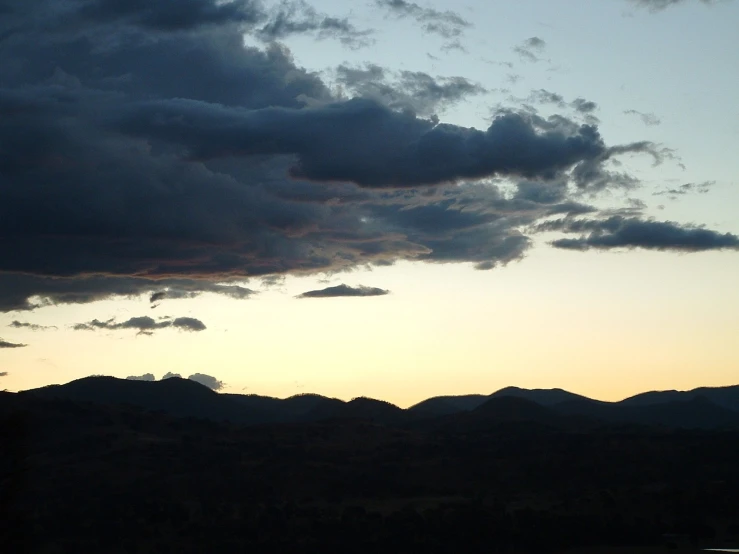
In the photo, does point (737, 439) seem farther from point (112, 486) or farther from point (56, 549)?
point (56, 549)

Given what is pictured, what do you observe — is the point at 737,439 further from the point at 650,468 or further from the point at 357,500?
the point at 357,500

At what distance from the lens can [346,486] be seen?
10400 centimetres

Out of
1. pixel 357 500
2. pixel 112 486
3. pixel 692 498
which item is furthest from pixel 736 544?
pixel 112 486

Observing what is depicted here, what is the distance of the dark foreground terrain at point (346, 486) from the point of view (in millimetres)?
77688

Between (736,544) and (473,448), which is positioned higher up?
(473,448)

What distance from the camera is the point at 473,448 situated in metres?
124

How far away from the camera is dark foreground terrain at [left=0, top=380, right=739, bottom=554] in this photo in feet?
255

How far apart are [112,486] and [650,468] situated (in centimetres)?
5780

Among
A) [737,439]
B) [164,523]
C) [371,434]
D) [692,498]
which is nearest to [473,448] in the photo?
[371,434]

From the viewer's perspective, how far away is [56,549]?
76.1 metres

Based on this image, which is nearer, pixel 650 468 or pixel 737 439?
pixel 650 468

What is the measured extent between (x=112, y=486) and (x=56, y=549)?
24.7 meters

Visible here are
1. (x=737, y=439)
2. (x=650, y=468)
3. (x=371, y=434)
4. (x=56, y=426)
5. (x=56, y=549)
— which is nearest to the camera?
(x=56, y=549)

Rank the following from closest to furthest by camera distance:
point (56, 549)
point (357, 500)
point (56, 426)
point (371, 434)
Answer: point (56, 549), point (357, 500), point (56, 426), point (371, 434)
